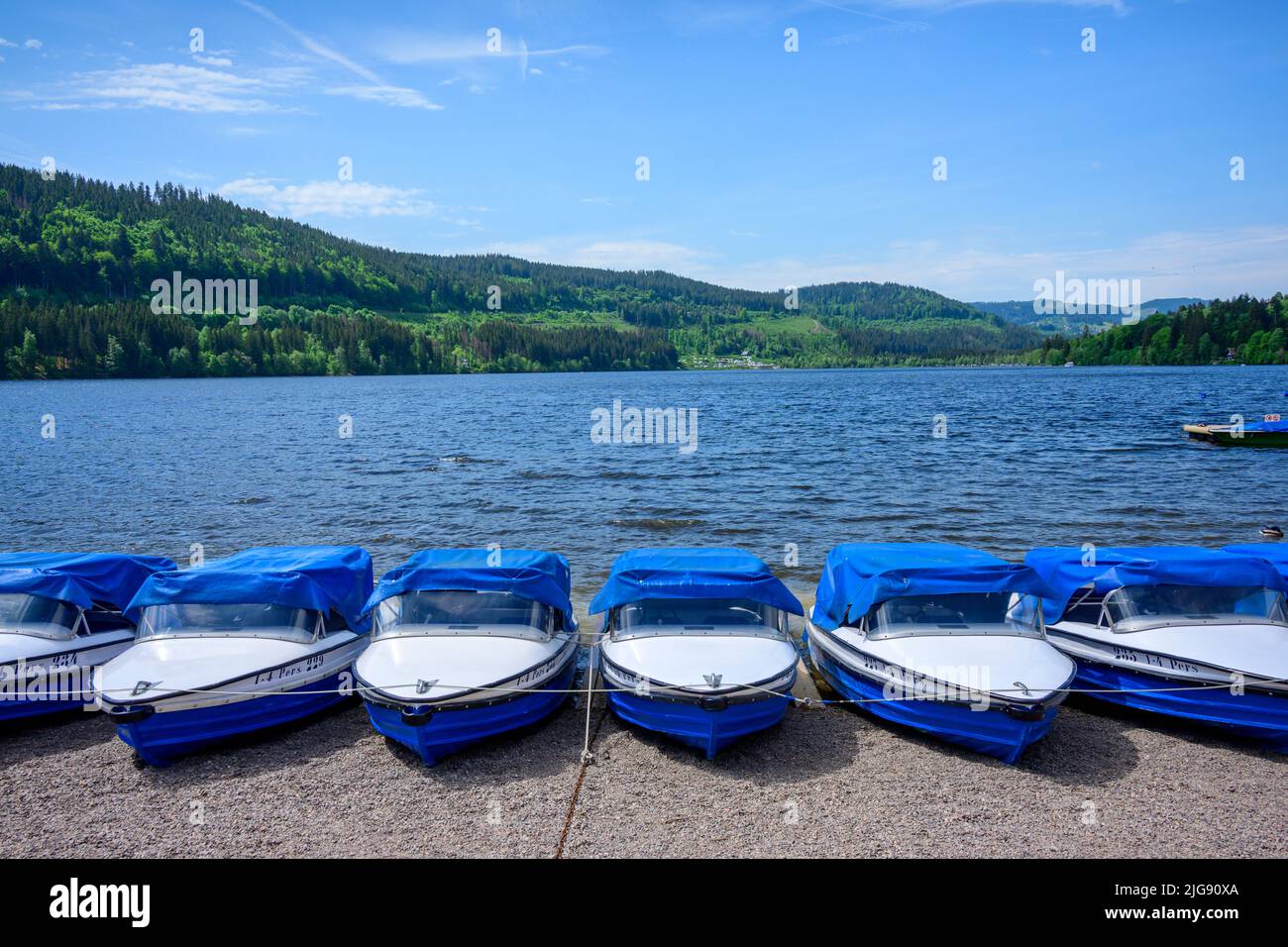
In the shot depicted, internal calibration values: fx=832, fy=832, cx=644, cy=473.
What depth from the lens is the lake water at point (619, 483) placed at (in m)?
30.7

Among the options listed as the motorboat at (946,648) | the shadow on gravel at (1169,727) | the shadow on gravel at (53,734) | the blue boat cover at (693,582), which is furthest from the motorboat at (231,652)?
the shadow on gravel at (1169,727)

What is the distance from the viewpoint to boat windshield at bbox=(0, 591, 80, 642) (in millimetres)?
13359

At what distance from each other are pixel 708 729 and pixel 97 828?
306 inches

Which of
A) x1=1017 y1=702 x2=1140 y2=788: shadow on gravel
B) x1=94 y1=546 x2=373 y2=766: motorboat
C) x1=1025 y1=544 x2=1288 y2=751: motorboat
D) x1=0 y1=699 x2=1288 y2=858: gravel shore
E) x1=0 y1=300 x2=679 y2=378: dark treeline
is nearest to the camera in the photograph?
x1=0 y1=699 x2=1288 y2=858: gravel shore

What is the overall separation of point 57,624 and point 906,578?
13.8 meters

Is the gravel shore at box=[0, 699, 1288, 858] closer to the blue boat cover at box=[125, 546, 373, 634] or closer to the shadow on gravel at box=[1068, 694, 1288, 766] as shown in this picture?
the shadow on gravel at box=[1068, 694, 1288, 766]

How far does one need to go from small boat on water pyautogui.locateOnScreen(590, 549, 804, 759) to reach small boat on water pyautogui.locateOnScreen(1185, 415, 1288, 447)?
5421 centimetres

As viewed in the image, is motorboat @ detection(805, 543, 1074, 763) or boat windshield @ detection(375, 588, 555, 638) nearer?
motorboat @ detection(805, 543, 1074, 763)

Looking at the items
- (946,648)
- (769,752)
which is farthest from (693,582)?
(946,648)

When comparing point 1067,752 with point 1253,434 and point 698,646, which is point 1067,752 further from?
point 1253,434

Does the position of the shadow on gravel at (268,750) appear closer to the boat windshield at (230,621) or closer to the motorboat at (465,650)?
the motorboat at (465,650)

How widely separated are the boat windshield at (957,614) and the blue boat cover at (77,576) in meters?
12.9

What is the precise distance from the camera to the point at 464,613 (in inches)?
534
